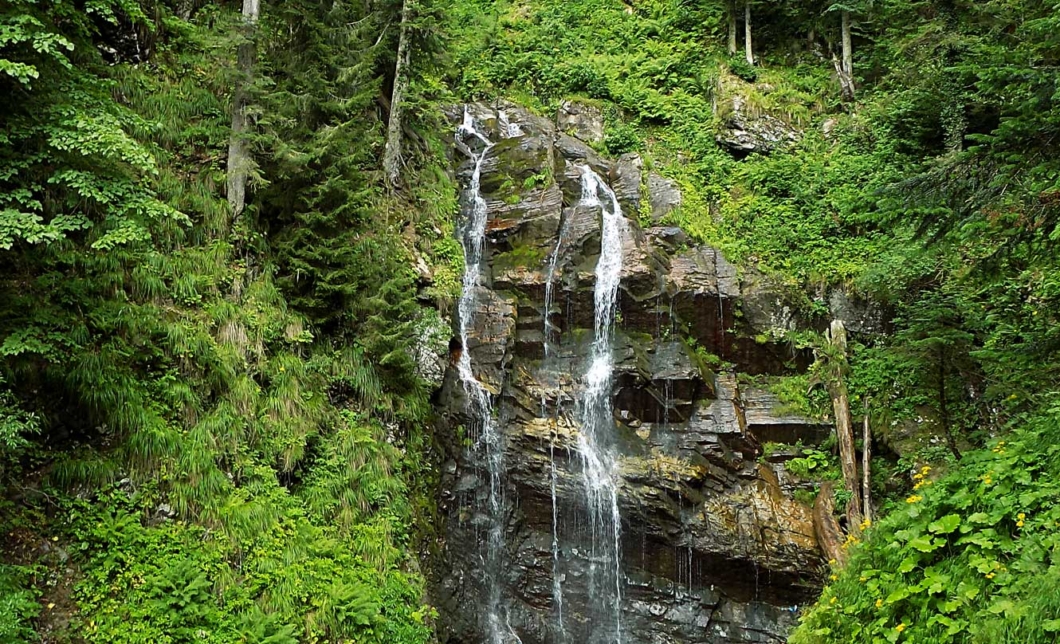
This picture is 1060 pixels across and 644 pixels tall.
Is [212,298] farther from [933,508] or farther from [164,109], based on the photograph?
[933,508]

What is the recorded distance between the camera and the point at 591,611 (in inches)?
418

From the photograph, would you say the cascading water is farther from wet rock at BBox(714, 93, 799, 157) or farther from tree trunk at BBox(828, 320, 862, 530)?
wet rock at BBox(714, 93, 799, 157)

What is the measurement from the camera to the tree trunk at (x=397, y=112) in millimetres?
12741

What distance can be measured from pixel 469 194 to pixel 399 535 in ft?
30.0

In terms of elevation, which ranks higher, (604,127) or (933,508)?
(604,127)

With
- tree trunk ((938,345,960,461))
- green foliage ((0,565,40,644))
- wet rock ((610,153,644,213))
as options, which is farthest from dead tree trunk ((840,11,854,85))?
green foliage ((0,565,40,644))

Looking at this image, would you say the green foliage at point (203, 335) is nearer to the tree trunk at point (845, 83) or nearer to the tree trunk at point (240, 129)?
the tree trunk at point (240, 129)

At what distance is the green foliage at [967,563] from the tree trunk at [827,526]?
5.43 m

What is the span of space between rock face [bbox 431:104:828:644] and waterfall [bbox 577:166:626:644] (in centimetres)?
16

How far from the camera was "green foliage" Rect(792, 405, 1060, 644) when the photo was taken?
352 centimetres

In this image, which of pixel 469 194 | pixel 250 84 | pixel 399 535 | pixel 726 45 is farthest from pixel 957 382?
pixel 726 45

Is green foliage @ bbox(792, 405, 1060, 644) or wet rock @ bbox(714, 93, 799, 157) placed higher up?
wet rock @ bbox(714, 93, 799, 157)

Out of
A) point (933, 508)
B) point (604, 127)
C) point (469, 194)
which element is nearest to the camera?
point (933, 508)

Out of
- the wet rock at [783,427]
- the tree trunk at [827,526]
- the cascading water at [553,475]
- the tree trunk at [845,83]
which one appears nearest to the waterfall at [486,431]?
the cascading water at [553,475]
